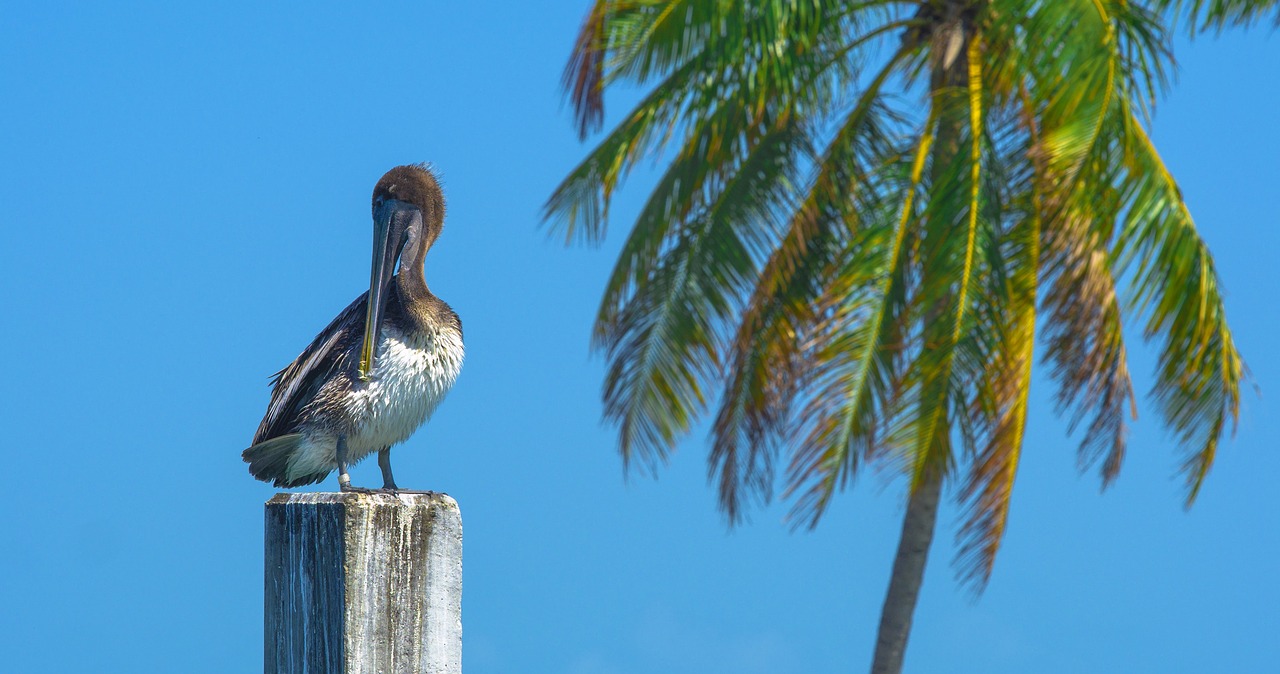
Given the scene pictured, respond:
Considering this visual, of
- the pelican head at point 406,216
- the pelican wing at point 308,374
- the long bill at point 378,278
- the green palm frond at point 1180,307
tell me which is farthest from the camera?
the green palm frond at point 1180,307

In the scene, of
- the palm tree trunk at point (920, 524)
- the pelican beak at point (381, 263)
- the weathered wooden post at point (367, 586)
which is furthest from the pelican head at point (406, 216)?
the palm tree trunk at point (920, 524)

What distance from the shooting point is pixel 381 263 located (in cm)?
525

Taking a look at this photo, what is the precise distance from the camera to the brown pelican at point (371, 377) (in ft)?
16.6

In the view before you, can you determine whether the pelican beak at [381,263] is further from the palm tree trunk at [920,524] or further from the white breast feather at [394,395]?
the palm tree trunk at [920,524]

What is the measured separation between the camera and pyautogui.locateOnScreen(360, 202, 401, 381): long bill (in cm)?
502

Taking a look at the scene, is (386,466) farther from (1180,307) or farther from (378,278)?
(1180,307)

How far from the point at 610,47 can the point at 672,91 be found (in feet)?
2.09

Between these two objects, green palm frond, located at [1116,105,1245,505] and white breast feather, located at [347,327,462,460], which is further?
green palm frond, located at [1116,105,1245,505]

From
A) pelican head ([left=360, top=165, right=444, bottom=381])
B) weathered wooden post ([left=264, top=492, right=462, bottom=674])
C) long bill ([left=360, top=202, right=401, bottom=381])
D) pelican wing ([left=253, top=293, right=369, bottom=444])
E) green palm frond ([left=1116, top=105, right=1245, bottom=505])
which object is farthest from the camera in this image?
green palm frond ([left=1116, top=105, right=1245, bottom=505])

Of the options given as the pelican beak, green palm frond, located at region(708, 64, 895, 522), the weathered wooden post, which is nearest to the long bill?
the pelican beak

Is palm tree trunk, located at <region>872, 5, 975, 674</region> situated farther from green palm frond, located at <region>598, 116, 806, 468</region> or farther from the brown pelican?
the brown pelican

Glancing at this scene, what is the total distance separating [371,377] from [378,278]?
1.18 feet

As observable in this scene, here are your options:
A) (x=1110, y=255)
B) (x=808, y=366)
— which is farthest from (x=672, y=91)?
(x=1110, y=255)

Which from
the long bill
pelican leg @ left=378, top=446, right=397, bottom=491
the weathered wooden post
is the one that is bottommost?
→ the weathered wooden post
